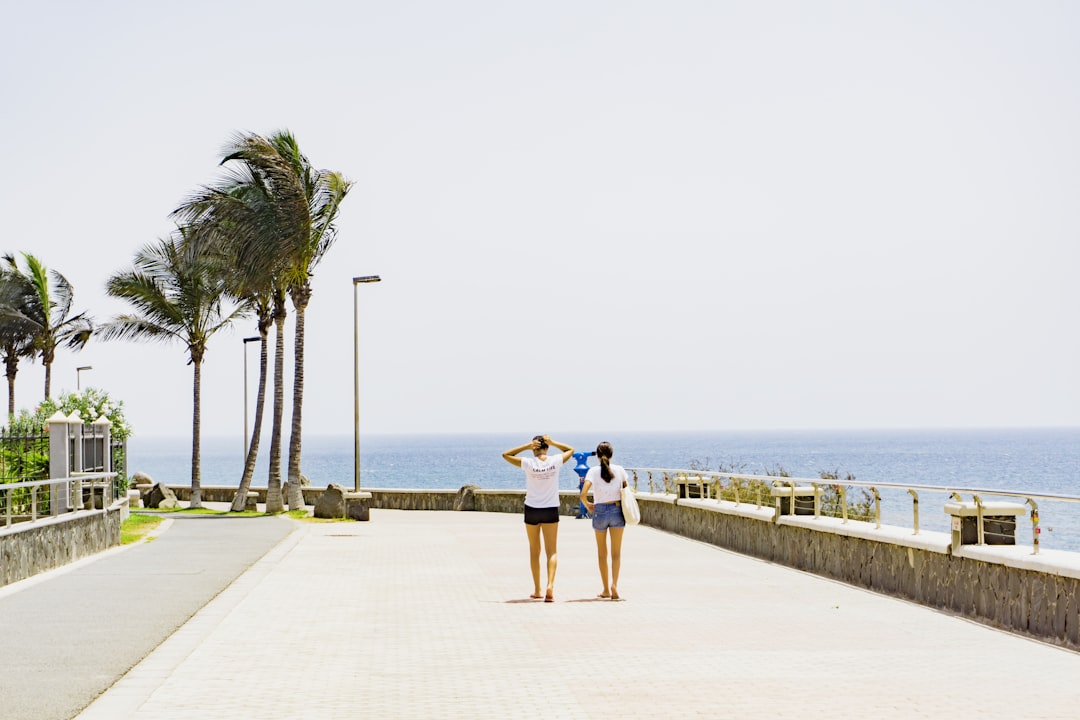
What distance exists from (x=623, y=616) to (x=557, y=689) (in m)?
4.24

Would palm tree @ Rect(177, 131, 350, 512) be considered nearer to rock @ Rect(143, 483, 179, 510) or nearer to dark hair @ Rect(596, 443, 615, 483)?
rock @ Rect(143, 483, 179, 510)

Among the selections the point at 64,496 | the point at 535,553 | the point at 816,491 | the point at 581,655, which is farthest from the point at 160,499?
the point at 581,655

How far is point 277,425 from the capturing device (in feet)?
131

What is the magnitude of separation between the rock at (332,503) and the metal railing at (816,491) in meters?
7.92

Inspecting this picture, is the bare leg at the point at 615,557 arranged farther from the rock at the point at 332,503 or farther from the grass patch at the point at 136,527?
the rock at the point at 332,503

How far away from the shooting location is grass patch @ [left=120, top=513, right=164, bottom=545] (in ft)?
83.9

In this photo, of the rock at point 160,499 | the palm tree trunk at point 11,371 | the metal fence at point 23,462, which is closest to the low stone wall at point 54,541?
the metal fence at point 23,462

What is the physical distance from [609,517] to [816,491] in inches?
198

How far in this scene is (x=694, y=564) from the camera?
19.7 meters

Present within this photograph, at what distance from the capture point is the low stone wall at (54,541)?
55.3ft

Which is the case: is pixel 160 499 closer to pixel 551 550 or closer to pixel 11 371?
pixel 11 371

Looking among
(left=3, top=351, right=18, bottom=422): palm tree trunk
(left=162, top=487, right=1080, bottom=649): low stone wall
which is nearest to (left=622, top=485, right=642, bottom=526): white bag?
(left=162, top=487, right=1080, bottom=649): low stone wall

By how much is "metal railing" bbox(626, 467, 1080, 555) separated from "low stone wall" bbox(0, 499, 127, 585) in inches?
410

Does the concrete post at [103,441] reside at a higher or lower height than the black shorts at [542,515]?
higher
